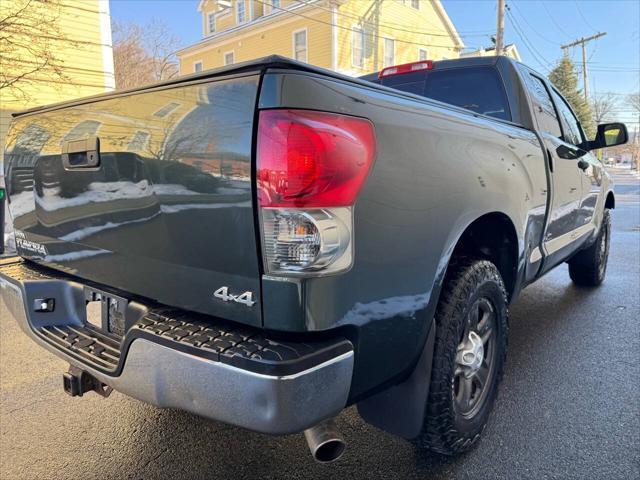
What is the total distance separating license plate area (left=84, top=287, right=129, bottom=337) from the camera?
205 cm

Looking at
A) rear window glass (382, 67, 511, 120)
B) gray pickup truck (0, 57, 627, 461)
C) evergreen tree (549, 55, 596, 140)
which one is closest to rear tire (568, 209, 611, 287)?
rear window glass (382, 67, 511, 120)

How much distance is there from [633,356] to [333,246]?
121 inches

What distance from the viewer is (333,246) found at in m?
1.50

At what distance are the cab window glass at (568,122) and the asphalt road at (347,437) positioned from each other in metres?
1.68

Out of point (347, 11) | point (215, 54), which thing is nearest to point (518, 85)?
point (347, 11)

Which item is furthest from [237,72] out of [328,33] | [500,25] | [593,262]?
[500,25]

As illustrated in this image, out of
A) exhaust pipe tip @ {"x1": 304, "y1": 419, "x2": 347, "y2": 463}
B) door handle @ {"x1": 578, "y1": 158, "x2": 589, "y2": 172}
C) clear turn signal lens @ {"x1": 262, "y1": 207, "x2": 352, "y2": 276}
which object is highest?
door handle @ {"x1": 578, "y1": 158, "x2": 589, "y2": 172}

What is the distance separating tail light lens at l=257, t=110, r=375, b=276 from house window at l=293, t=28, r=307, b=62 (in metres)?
20.4

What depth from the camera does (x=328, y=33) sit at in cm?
1961

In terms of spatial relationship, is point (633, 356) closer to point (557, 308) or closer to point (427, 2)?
point (557, 308)

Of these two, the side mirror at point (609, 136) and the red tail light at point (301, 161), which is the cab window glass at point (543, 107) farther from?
the red tail light at point (301, 161)

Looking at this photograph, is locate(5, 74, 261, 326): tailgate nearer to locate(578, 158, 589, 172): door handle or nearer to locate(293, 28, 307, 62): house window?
locate(578, 158, 589, 172): door handle

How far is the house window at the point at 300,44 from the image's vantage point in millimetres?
20688

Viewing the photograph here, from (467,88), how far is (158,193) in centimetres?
260
